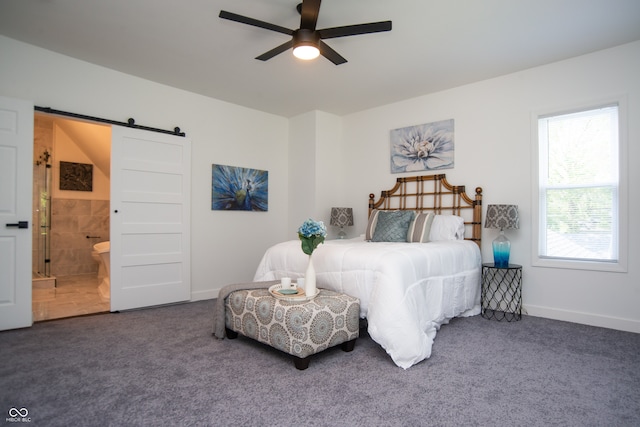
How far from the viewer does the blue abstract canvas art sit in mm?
4980

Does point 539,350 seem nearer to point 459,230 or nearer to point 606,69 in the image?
point 459,230

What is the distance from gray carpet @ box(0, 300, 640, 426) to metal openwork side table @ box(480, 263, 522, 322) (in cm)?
64

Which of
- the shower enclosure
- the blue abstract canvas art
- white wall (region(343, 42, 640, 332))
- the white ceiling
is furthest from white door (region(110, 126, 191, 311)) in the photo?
the shower enclosure

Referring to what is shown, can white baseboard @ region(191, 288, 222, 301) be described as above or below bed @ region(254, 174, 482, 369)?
below

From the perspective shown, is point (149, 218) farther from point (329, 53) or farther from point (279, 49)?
point (329, 53)

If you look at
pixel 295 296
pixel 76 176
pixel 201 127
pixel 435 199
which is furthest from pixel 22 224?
pixel 435 199

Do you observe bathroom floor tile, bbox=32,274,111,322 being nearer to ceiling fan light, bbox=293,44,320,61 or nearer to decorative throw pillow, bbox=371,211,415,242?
decorative throw pillow, bbox=371,211,415,242

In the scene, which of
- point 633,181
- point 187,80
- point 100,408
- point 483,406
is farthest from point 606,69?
point 100,408

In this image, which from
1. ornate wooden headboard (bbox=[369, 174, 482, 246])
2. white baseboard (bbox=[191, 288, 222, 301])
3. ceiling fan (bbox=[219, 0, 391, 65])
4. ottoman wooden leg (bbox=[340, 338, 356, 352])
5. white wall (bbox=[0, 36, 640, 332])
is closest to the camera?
ceiling fan (bbox=[219, 0, 391, 65])

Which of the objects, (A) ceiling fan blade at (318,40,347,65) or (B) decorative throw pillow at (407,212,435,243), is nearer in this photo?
(A) ceiling fan blade at (318,40,347,65)

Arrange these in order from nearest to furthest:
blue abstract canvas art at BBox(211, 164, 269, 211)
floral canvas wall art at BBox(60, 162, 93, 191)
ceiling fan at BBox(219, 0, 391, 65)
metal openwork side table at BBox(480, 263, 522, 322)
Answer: ceiling fan at BBox(219, 0, 391, 65) → metal openwork side table at BBox(480, 263, 522, 322) → blue abstract canvas art at BBox(211, 164, 269, 211) → floral canvas wall art at BBox(60, 162, 93, 191)

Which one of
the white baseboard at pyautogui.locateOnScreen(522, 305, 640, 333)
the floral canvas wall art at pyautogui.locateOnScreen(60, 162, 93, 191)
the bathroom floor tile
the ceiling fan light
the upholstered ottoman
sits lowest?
the bathroom floor tile

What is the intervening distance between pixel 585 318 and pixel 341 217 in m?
2.95

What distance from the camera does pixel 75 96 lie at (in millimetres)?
3826
